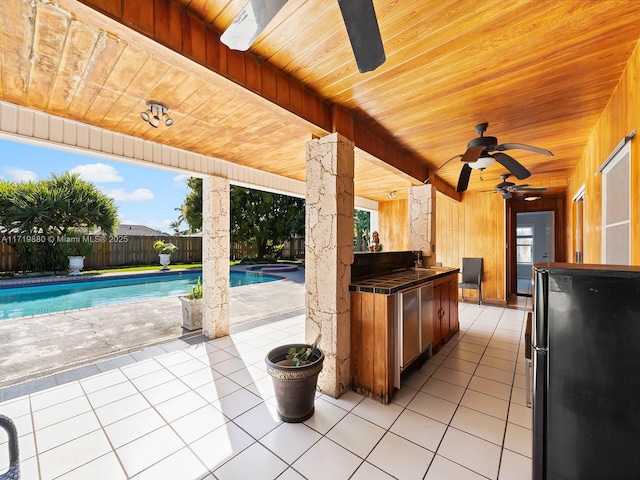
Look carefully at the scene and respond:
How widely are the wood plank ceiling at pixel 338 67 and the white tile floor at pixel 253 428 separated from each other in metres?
2.43

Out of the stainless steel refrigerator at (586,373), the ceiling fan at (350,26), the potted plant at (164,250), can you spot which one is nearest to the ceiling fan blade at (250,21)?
the ceiling fan at (350,26)

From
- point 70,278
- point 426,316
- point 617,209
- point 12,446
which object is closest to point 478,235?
point 426,316

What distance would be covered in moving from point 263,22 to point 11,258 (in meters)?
13.4

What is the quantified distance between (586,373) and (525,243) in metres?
10.1

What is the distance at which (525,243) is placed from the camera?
A: 30.2 ft

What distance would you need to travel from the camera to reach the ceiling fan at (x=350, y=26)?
956 mm

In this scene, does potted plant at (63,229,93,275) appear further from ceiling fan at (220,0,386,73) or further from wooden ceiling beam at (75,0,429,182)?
ceiling fan at (220,0,386,73)

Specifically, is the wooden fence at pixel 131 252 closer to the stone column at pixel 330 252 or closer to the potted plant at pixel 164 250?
the potted plant at pixel 164 250

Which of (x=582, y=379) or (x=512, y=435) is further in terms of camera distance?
(x=512, y=435)

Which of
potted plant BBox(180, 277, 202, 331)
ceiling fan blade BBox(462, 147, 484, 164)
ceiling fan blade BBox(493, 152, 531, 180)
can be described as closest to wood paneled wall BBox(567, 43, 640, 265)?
ceiling fan blade BBox(493, 152, 531, 180)

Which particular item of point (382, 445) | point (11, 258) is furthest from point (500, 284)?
point (11, 258)

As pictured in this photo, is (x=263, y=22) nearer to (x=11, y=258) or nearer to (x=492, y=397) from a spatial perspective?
(x=492, y=397)

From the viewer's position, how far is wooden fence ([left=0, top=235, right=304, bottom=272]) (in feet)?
30.5

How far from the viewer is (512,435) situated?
6.44 ft
